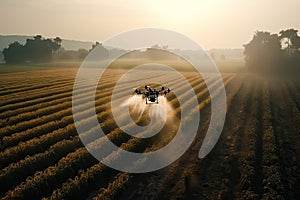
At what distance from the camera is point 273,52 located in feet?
267

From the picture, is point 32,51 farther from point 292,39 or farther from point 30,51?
point 292,39

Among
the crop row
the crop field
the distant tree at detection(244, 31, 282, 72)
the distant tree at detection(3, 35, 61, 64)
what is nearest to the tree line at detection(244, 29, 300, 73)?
the distant tree at detection(244, 31, 282, 72)

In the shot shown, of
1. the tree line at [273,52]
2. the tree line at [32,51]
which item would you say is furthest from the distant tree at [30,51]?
the tree line at [273,52]

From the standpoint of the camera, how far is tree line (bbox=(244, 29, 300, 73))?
79.4m

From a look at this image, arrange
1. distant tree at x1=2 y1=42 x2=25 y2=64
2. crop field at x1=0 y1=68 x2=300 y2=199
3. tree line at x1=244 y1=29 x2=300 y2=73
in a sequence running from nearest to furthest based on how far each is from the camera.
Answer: crop field at x1=0 y1=68 x2=300 y2=199, tree line at x1=244 y1=29 x2=300 y2=73, distant tree at x1=2 y1=42 x2=25 y2=64

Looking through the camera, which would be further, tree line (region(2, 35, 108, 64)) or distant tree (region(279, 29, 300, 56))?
tree line (region(2, 35, 108, 64))

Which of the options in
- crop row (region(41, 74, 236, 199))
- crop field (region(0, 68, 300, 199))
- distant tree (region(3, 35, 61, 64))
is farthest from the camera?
distant tree (region(3, 35, 61, 64))

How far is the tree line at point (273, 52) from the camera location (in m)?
79.4

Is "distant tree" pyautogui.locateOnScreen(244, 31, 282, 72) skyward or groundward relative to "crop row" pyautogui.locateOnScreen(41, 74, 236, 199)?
skyward

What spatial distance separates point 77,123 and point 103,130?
2.22 m

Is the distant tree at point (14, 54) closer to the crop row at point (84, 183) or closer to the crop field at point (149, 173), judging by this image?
the crop field at point (149, 173)

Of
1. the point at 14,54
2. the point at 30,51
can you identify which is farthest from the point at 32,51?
the point at 14,54

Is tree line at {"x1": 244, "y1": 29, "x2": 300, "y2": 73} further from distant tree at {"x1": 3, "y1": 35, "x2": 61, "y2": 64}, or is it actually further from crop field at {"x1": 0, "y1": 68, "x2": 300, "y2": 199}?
distant tree at {"x1": 3, "y1": 35, "x2": 61, "y2": 64}

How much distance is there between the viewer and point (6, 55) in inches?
5571
